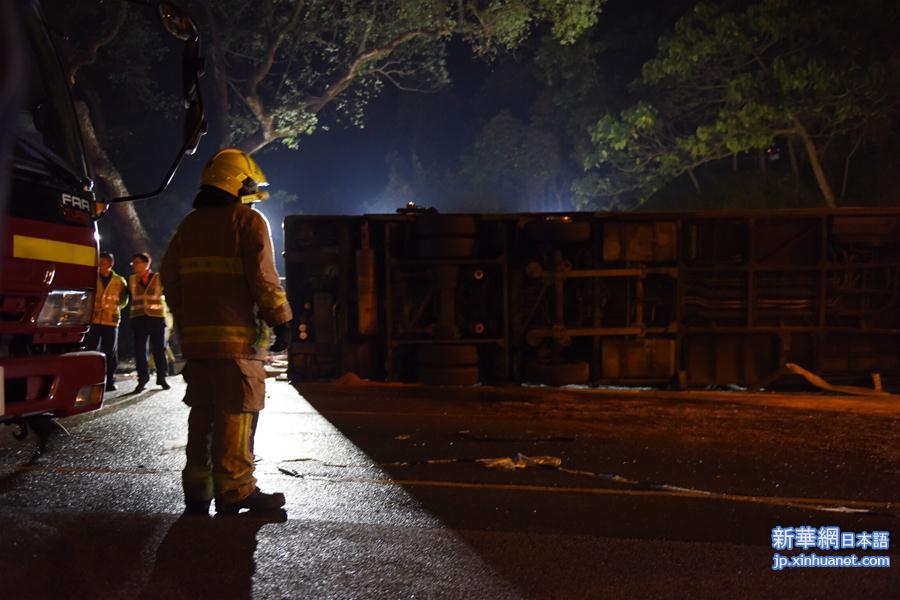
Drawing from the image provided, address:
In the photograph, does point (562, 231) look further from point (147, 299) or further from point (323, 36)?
point (323, 36)

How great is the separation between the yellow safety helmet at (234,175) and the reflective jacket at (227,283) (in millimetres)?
167

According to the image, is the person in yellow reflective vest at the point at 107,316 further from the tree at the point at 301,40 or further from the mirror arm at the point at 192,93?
the tree at the point at 301,40

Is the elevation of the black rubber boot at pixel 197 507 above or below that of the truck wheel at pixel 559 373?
below

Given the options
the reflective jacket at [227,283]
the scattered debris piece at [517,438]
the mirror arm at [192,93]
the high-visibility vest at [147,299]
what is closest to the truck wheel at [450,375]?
→ the scattered debris piece at [517,438]

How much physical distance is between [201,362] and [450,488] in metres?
1.69

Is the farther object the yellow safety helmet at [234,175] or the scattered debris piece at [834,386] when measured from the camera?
the scattered debris piece at [834,386]

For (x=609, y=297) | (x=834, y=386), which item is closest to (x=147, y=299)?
(x=609, y=297)

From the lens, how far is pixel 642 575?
335 cm

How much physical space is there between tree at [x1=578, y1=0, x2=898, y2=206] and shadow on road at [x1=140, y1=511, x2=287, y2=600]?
14.1m

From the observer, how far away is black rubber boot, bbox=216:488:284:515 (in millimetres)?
4141

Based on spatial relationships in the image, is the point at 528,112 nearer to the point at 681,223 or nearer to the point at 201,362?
the point at 681,223

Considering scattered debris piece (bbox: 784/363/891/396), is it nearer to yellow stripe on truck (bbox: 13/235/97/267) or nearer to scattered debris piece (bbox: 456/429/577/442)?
scattered debris piece (bbox: 456/429/577/442)

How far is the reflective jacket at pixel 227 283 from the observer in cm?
412

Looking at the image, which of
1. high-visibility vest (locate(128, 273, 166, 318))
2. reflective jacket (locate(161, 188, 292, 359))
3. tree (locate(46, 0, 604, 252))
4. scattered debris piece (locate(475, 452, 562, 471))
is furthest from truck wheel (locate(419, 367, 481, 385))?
tree (locate(46, 0, 604, 252))
